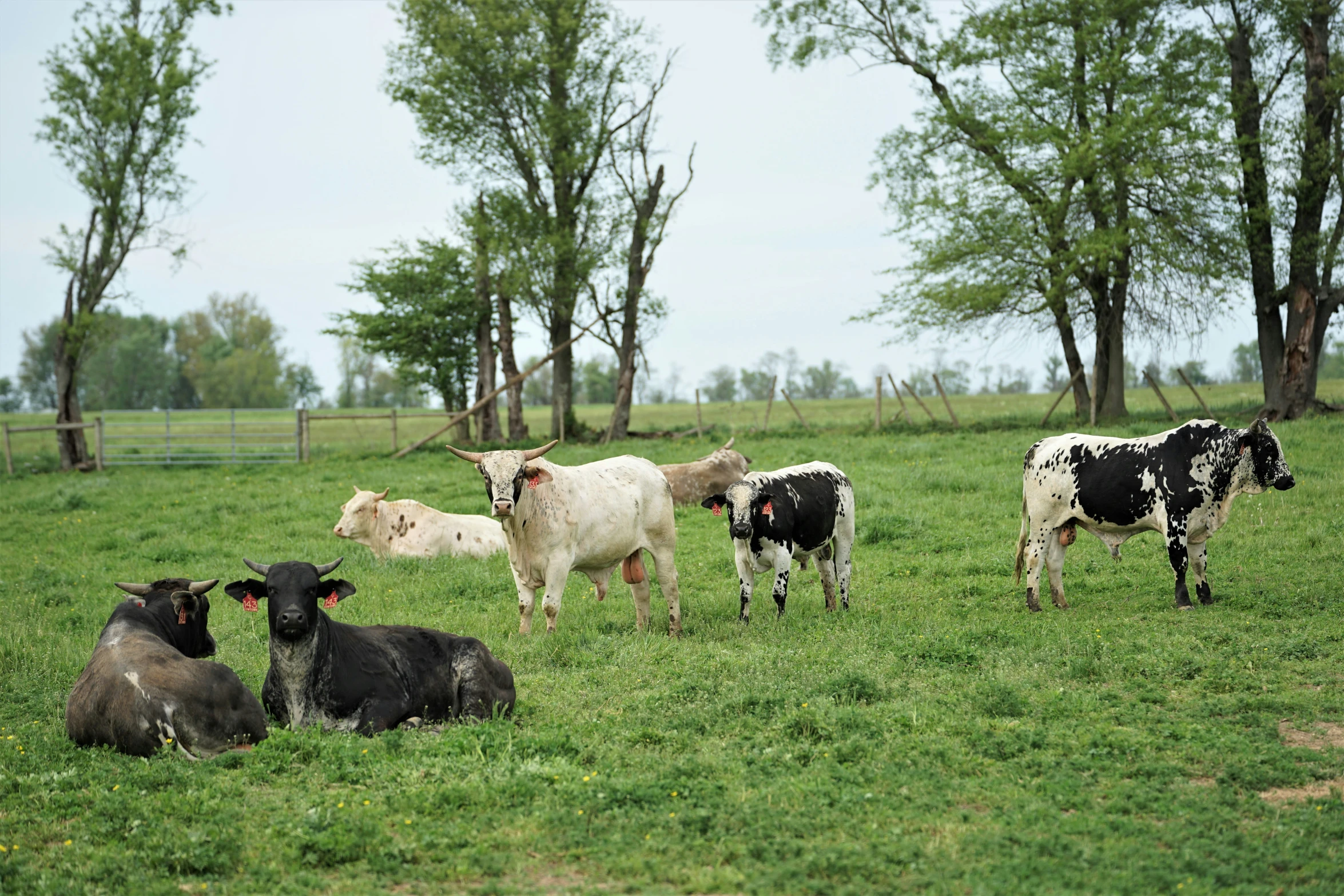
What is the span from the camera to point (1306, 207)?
2630 cm

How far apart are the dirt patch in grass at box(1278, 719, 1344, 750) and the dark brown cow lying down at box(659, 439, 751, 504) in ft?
37.1

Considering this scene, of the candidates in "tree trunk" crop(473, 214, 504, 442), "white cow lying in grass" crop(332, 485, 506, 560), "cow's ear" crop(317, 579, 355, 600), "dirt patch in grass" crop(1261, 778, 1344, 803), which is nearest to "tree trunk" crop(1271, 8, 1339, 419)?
"white cow lying in grass" crop(332, 485, 506, 560)

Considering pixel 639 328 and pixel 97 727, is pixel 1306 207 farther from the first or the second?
pixel 97 727

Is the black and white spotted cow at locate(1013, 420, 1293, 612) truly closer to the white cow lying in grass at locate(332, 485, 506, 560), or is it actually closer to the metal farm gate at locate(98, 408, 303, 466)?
the white cow lying in grass at locate(332, 485, 506, 560)

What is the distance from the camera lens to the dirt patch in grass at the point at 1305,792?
579cm

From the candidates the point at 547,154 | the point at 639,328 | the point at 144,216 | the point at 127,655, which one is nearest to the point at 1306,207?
the point at 639,328

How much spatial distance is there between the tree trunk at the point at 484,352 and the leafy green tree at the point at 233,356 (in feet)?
216

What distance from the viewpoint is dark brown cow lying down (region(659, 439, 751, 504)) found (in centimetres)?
1784

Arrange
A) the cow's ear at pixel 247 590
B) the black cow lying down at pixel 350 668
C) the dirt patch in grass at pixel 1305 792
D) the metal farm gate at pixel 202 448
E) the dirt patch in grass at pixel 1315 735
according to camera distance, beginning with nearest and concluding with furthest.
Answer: the dirt patch in grass at pixel 1305 792
the dirt patch in grass at pixel 1315 735
the black cow lying down at pixel 350 668
the cow's ear at pixel 247 590
the metal farm gate at pixel 202 448

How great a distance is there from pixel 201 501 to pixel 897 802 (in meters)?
18.3

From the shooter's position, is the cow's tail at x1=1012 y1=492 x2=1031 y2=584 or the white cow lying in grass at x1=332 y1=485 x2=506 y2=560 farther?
the white cow lying in grass at x1=332 y1=485 x2=506 y2=560

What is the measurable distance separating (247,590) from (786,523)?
539cm

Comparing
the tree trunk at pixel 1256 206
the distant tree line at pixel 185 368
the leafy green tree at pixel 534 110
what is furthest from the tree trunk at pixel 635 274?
the distant tree line at pixel 185 368

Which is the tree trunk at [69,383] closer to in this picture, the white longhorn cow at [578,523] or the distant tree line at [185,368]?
the white longhorn cow at [578,523]
